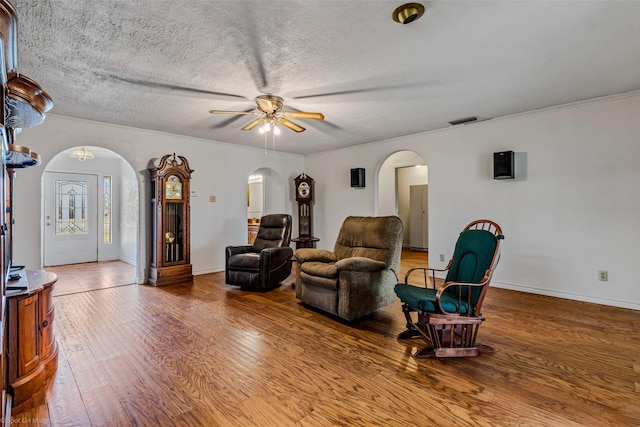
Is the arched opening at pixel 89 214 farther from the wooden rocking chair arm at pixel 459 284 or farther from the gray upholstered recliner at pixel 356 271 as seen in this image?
the wooden rocking chair arm at pixel 459 284

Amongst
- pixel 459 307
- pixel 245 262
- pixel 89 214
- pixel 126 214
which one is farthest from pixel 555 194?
pixel 89 214

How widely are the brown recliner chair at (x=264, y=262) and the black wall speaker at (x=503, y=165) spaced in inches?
121

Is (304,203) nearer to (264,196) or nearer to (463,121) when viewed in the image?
(264,196)

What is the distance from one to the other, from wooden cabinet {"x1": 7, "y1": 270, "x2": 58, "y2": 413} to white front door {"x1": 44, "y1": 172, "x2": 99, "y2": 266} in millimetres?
5219

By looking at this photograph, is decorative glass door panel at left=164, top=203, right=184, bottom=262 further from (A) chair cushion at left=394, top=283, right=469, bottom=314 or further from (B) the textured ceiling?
(A) chair cushion at left=394, top=283, right=469, bottom=314

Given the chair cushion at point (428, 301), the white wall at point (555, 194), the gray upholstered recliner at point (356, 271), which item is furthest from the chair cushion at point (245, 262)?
the white wall at point (555, 194)

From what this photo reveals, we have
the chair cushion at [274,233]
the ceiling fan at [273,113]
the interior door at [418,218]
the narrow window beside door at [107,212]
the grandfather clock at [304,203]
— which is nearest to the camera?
the ceiling fan at [273,113]

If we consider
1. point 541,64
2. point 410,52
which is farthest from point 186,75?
point 541,64

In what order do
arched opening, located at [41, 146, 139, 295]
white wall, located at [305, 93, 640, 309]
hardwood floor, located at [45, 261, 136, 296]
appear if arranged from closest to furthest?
white wall, located at [305, 93, 640, 309] → hardwood floor, located at [45, 261, 136, 296] → arched opening, located at [41, 146, 139, 295]

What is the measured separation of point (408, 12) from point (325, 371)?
2.46 meters

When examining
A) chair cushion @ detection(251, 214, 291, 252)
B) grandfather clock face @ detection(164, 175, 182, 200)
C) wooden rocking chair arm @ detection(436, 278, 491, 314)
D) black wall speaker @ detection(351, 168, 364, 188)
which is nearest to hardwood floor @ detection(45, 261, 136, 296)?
grandfather clock face @ detection(164, 175, 182, 200)

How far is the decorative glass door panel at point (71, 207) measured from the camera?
6.34 m

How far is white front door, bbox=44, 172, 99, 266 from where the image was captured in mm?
6219

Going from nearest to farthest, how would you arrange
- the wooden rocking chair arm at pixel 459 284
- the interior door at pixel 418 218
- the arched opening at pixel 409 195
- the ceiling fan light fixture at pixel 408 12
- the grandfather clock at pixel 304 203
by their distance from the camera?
the ceiling fan light fixture at pixel 408 12 → the wooden rocking chair arm at pixel 459 284 → the grandfather clock at pixel 304 203 → the arched opening at pixel 409 195 → the interior door at pixel 418 218
